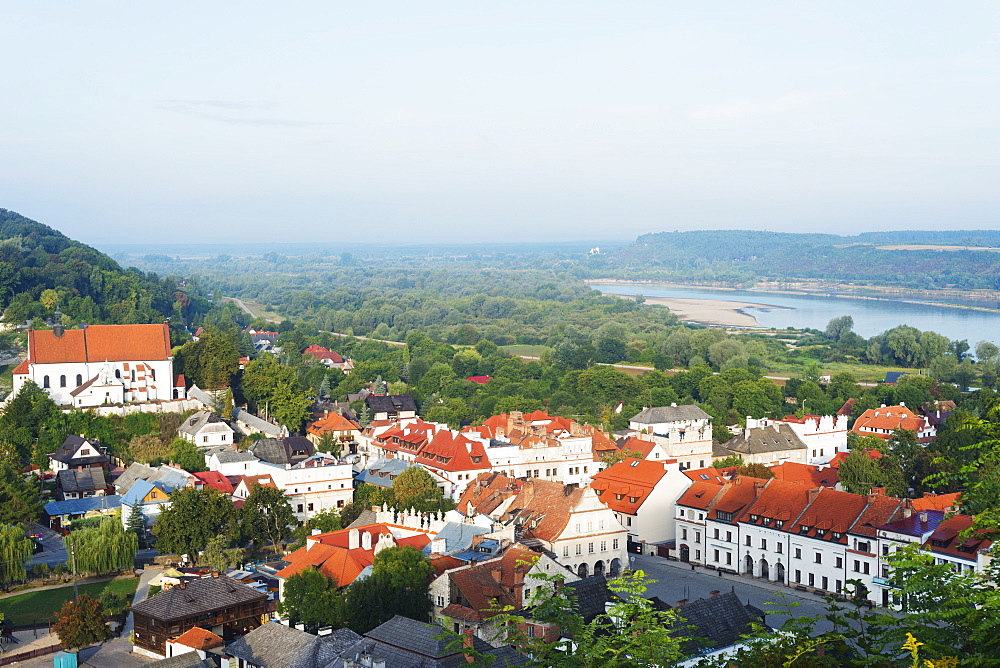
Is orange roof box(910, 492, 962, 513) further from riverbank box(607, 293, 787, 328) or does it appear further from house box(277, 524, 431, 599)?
riverbank box(607, 293, 787, 328)

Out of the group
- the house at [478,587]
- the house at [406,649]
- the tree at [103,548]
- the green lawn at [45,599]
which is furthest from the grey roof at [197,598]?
the tree at [103,548]

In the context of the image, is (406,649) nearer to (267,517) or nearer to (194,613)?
(194,613)

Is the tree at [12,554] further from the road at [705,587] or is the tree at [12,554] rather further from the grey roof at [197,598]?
the road at [705,587]

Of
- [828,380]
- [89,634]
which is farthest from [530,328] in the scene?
[89,634]

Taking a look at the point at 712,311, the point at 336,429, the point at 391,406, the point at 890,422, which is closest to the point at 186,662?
the point at 336,429

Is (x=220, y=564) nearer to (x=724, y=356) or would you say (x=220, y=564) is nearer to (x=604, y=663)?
(x=604, y=663)

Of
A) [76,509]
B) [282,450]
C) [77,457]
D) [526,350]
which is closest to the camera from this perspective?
[76,509]
